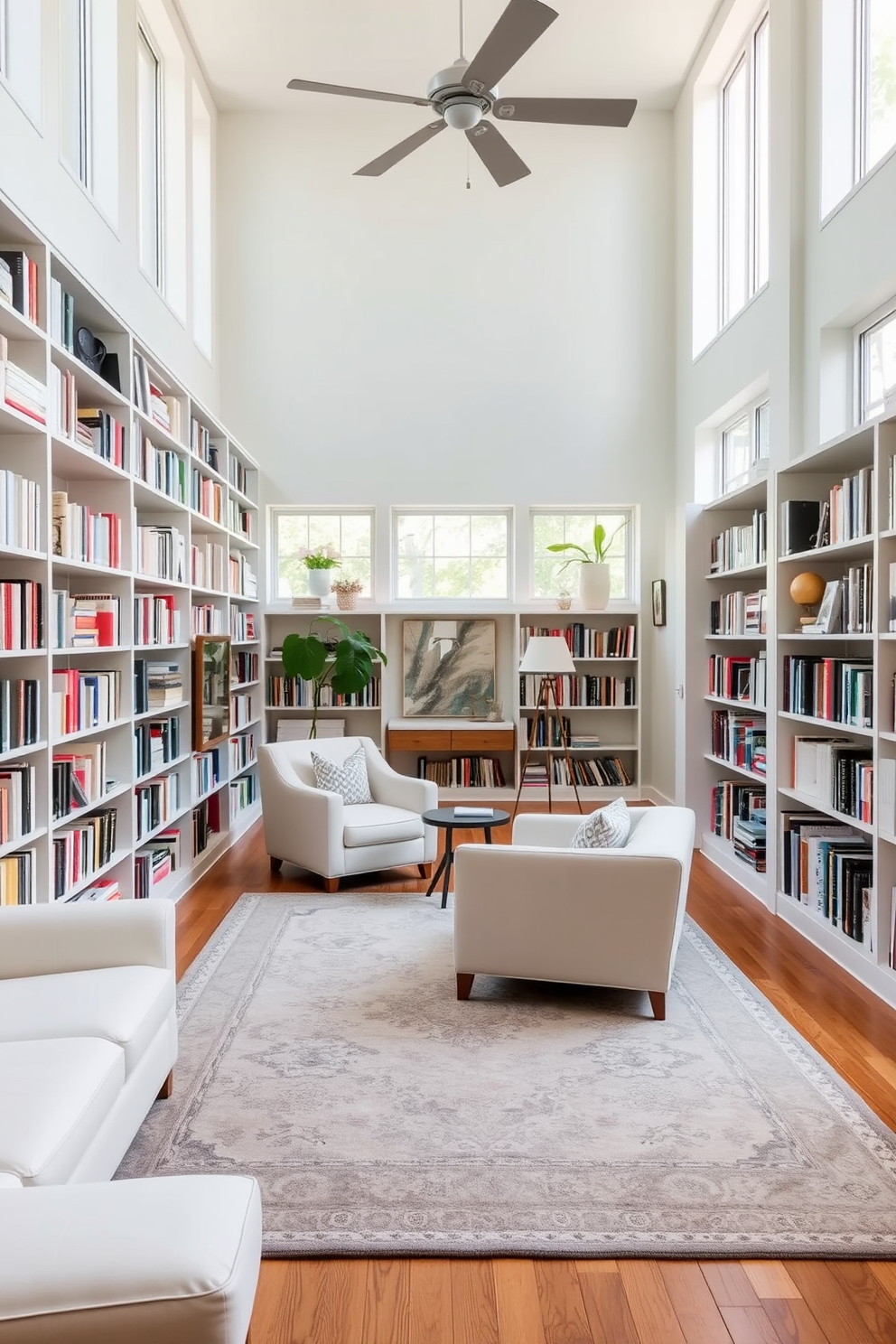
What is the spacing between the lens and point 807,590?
4512 mm

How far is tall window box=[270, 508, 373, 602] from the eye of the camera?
7969 millimetres

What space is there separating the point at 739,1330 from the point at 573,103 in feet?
13.7

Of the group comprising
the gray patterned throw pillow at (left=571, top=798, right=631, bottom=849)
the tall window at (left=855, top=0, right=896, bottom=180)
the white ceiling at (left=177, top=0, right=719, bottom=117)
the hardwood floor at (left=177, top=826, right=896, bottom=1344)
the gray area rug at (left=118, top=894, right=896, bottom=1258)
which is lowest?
the hardwood floor at (left=177, top=826, right=896, bottom=1344)

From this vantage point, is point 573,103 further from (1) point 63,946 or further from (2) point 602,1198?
(2) point 602,1198

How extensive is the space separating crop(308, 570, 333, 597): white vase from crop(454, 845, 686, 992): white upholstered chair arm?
14.7 feet

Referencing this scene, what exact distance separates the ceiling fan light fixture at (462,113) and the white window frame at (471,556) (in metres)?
3.99

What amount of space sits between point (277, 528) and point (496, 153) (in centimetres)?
411

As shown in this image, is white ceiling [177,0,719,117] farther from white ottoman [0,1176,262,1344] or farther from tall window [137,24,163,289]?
white ottoman [0,1176,262,1344]

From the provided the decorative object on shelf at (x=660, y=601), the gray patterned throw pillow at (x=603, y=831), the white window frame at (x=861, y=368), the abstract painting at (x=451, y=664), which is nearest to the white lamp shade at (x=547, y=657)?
the abstract painting at (x=451, y=664)

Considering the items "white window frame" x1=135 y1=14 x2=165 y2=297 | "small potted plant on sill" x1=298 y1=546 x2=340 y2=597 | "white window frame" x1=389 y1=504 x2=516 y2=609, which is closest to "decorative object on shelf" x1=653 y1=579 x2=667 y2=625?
"white window frame" x1=389 y1=504 x2=516 y2=609

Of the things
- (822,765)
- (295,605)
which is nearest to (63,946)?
(822,765)

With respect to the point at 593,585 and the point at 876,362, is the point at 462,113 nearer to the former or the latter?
the point at 876,362

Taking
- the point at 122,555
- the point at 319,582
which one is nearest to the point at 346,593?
the point at 319,582

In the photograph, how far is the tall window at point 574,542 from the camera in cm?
800
